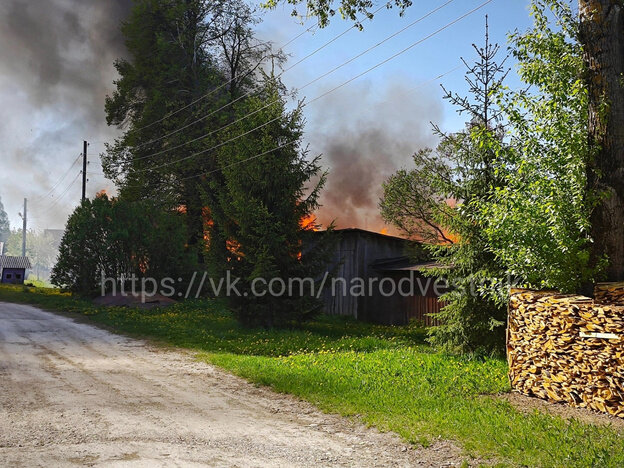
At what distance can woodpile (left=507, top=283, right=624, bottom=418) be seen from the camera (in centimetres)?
728

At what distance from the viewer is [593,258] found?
28.5ft

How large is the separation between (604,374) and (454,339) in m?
5.21

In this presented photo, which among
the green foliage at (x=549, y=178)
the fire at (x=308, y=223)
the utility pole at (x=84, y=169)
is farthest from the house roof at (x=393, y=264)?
the utility pole at (x=84, y=169)

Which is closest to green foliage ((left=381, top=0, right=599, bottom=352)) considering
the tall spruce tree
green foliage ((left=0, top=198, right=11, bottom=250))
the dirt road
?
the dirt road

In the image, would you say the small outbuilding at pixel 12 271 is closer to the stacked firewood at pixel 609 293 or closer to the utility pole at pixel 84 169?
the utility pole at pixel 84 169

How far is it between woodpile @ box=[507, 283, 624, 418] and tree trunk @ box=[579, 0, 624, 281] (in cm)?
89

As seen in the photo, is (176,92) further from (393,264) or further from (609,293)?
(609,293)

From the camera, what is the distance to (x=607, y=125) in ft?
28.4

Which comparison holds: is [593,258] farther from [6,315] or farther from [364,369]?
[6,315]

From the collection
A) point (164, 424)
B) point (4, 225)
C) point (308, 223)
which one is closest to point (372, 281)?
point (308, 223)

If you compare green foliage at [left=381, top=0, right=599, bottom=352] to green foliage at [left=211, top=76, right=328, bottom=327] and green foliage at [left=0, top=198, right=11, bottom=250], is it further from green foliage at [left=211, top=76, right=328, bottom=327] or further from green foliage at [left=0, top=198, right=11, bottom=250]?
green foliage at [left=0, top=198, right=11, bottom=250]

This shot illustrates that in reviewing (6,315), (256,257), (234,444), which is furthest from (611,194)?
(6,315)

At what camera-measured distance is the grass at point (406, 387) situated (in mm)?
5913

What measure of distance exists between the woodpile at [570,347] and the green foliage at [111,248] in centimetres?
2254
